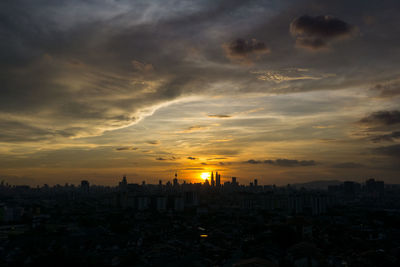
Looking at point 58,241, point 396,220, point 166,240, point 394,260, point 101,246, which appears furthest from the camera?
point 396,220

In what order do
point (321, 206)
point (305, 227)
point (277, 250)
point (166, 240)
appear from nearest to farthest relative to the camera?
point (277, 250), point (166, 240), point (305, 227), point (321, 206)

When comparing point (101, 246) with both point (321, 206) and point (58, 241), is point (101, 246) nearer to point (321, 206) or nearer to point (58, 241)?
point (58, 241)

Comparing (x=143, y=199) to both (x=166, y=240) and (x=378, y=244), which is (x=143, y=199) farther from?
(x=378, y=244)

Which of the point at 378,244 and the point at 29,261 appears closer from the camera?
the point at 29,261

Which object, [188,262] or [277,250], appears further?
[277,250]

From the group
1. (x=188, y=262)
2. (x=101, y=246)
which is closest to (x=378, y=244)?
(x=188, y=262)

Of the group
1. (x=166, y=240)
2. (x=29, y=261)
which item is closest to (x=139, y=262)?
(x=29, y=261)

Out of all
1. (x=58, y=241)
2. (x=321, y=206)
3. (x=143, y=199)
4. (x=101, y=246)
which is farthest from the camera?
(x=143, y=199)

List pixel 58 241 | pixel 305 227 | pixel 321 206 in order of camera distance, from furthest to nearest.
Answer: pixel 321 206 < pixel 305 227 < pixel 58 241

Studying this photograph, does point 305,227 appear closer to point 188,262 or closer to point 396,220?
point 188,262
